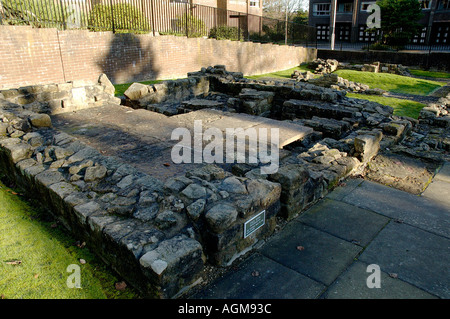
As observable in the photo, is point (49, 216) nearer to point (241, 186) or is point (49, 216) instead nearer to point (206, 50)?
point (241, 186)

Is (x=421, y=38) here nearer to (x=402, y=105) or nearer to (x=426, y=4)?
(x=426, y=4)

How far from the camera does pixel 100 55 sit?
1279 centimetres

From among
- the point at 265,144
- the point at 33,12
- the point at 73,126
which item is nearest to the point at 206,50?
the point at 33,12

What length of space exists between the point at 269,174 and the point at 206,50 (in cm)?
1399

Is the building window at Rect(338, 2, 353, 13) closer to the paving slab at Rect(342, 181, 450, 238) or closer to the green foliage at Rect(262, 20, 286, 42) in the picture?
the green foliage at Rect(262, 20, 286, 42)

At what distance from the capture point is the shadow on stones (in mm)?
13133

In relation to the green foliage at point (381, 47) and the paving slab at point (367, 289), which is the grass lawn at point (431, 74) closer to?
the green foliage at point (381, 47)

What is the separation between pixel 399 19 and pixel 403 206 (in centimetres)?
2840

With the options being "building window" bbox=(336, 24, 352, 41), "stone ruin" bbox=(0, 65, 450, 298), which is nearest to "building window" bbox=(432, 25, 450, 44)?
"building window" bbox=(336, 24, 352, 41)

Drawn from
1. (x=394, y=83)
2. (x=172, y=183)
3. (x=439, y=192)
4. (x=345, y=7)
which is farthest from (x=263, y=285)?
(x=345, y=7)

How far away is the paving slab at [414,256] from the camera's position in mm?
3135

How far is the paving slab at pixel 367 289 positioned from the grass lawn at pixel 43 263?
1.81m

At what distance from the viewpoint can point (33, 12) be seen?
11.9m

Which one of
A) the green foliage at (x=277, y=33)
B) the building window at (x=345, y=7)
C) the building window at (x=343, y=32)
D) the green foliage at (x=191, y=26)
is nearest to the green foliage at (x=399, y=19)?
the green foliage at (x=277, y=33)
